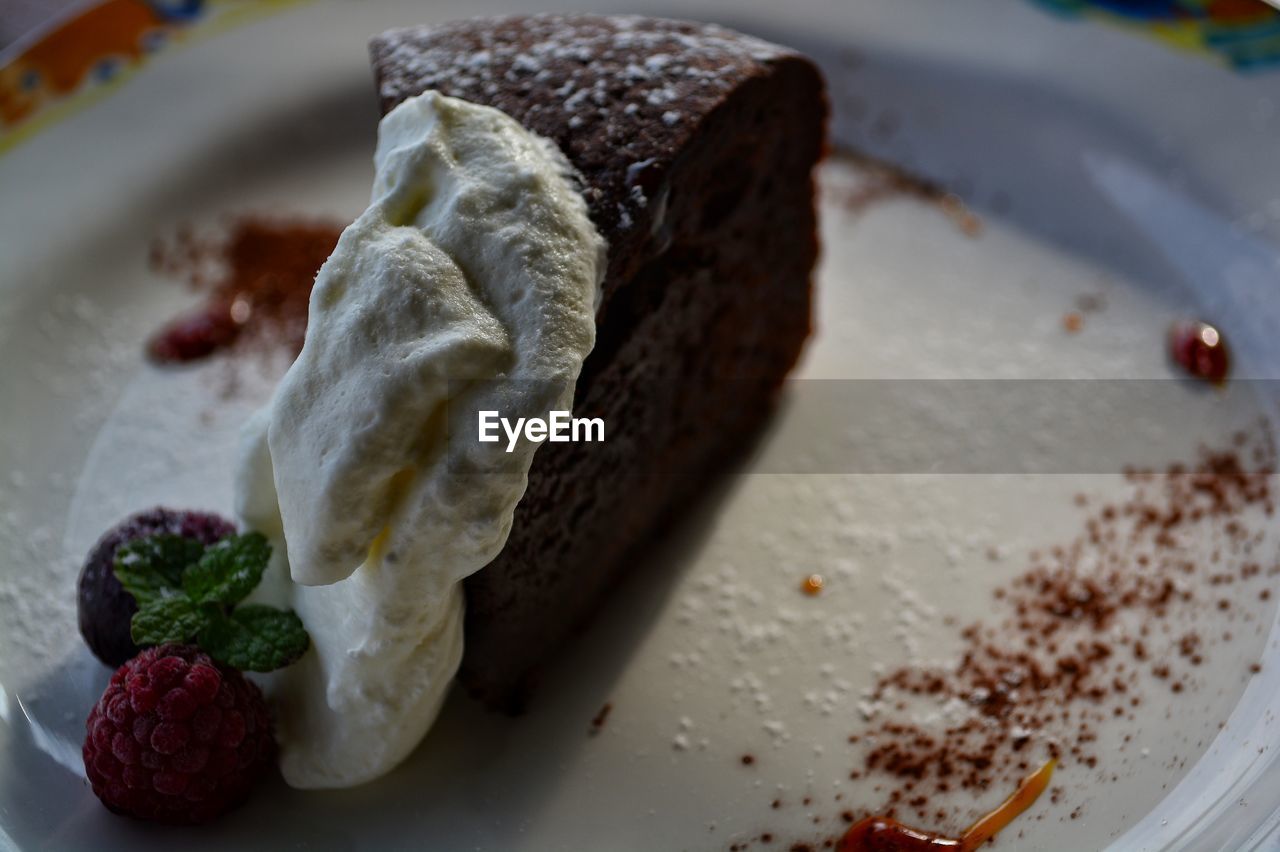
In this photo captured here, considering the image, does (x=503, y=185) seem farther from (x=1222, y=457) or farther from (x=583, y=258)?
(x=1222, y=457)

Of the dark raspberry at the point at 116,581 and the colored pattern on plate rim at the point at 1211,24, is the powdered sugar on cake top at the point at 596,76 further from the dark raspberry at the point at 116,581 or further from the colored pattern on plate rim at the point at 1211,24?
the colored pattern on plate rim at the point at 1211,24

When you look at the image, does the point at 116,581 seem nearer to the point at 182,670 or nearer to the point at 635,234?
the point at 182,670

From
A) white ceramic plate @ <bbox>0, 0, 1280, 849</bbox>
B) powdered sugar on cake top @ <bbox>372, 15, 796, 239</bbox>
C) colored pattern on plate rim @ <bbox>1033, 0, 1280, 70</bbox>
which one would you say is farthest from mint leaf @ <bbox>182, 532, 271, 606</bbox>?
colored pattern on plate rim @ <bbox>1033, 0, 1280, 70</bbox>

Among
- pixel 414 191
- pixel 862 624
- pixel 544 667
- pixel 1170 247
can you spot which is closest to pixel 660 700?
pixel 544 667

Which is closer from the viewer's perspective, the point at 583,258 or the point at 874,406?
the point at 583,258

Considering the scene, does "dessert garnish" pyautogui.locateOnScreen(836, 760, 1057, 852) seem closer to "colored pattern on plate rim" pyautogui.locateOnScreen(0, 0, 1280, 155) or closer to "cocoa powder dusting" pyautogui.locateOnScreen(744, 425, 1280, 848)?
"cocoa powder dusting" pyautogui.locateOnScreen(744, 425, 1280, 848)

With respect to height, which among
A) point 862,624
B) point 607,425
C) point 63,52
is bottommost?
point 862,624
